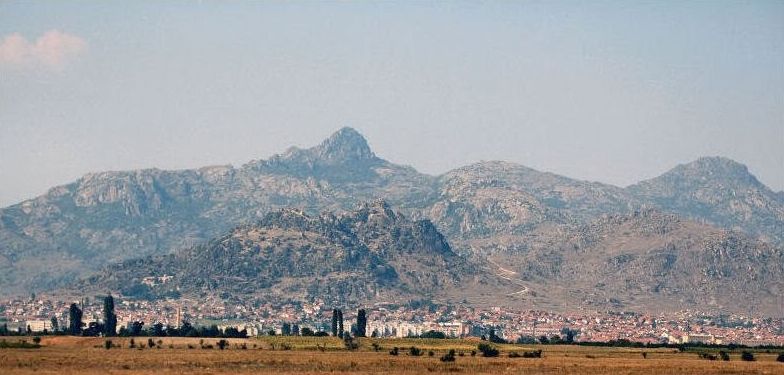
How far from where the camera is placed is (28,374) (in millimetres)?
188375

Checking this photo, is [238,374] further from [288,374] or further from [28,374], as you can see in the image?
[28,374]

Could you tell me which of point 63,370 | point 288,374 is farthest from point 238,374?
point 63,370

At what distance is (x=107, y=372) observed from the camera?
19575cm

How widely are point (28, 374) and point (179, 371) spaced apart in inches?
841

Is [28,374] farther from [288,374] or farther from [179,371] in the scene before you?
[288,374]

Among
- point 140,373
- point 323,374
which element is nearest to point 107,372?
point 140,373

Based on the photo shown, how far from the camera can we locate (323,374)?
200 m

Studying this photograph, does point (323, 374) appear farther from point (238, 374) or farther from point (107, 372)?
point (107, 372)

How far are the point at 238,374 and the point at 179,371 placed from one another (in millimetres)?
8564

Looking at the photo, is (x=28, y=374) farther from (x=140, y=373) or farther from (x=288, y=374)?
(x=288, y=374)

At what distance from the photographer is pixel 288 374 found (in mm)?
198625

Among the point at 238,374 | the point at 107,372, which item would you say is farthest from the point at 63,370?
the point at 238,374

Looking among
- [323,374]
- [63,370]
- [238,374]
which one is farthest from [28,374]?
[323,374]

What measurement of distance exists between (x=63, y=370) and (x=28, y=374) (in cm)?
1066
